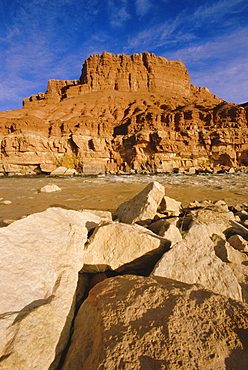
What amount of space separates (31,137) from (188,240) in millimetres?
38052

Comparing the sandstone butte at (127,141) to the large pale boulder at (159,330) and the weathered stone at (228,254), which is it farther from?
the large pale boulder at (159,330)

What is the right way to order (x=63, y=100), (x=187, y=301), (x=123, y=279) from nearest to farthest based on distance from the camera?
(x=187, y=301)
(x=123, y=279)
(x=63, y=100)

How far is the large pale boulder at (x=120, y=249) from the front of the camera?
185 centimetres

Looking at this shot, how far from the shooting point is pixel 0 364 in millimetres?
788

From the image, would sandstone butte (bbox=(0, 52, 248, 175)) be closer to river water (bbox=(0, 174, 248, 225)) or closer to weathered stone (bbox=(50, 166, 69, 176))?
weathered stone (bbox=(50, 166, 69, 176))

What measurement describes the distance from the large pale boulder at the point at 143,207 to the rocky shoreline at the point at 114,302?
107 cm

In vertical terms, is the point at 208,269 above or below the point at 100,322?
below

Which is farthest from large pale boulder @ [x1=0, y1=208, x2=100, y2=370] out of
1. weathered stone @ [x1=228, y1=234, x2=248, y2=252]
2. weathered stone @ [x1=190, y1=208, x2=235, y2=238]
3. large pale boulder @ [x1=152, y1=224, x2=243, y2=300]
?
weathered stone @ [x1=228, y1=234, x2=248, y2=252]

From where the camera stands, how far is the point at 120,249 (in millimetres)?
1936

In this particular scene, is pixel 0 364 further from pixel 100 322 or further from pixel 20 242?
pixel 20 242

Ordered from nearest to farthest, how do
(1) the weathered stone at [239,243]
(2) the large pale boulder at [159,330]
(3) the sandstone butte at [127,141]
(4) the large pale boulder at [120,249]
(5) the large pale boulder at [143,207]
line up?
1. (2) the large pale boulder at [159,330]
2. (4) the large pale boulder at [120,249]
3. (1) the weathered stone at [239,243]
4. (5) the large pale boulder at [143,207]
5. (3) the sandstone butte at [127,141]

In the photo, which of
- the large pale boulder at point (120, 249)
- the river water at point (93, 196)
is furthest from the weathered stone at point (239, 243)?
the river water at point (93, 196)

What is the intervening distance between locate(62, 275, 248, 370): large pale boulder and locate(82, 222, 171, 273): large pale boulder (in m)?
0.55

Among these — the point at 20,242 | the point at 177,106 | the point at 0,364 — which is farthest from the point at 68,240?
the point at 177,106
